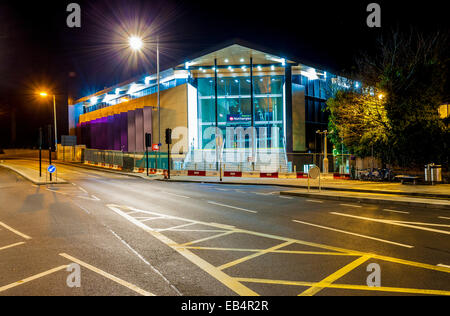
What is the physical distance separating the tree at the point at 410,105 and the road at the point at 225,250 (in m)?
10.9

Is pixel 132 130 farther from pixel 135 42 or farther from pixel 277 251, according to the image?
pixel 277 251

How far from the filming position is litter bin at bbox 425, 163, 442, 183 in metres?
18.5

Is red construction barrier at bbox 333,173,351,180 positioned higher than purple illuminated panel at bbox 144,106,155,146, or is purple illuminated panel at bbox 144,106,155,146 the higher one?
purple illuminated panel at bbox 144,106,155,146

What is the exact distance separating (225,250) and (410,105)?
63.3 feet

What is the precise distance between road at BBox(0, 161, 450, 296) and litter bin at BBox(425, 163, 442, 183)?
28.0 ft

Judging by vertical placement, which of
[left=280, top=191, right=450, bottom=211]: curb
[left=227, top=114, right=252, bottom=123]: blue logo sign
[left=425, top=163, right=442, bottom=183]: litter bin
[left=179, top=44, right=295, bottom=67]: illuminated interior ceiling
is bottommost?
[left=280, top=191, right=450, bottom=211]: curb

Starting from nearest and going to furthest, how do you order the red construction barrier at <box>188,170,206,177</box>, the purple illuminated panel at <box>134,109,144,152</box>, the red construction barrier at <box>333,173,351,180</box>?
the red construction barrier at <box>333,173,351,180</box> → the red construction barrier at <box>188,170,206,177</box> → the purple illuminated panel at <box>134,109,144,152</box>

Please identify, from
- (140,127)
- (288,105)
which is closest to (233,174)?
(288,105)

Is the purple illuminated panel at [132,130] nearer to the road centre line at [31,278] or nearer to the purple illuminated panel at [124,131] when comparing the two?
the purple illuminated panel at [124,131]

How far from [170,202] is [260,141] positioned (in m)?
26.8

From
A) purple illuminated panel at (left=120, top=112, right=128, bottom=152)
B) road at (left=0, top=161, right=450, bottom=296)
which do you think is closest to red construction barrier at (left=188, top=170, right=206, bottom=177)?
road at (left=0, top=161, right=450, bottom=296)

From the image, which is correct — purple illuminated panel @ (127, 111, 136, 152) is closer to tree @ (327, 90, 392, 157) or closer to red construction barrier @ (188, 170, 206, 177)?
red construction barrier @ (188, 170, 206, 177)

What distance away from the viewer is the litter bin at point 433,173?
1851 cm
